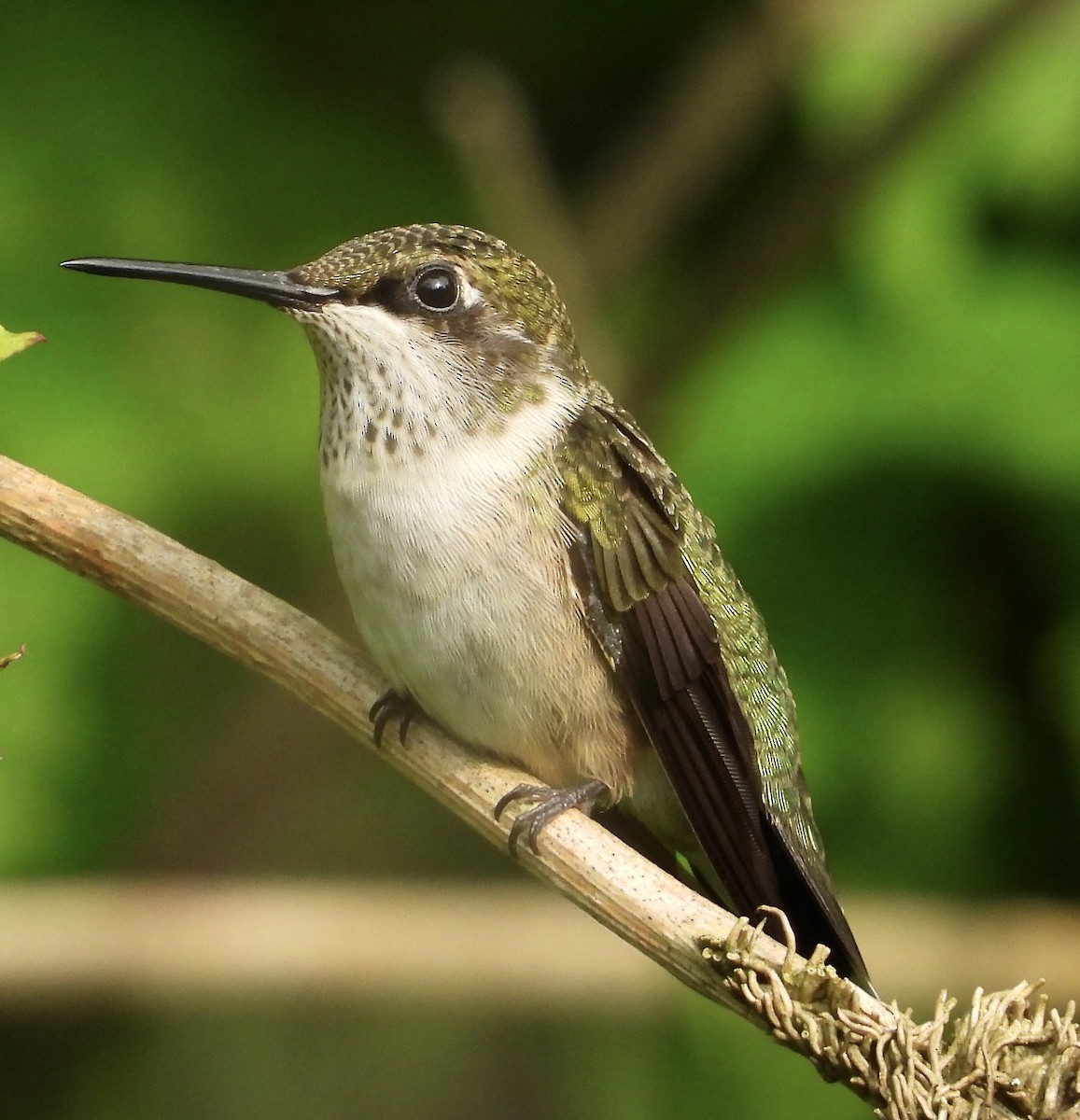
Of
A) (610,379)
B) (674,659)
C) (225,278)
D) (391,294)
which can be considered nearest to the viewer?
(225,278)

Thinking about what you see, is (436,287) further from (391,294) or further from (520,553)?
(520,553)

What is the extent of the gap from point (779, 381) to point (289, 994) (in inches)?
93.5

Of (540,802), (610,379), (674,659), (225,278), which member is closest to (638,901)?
(540,802)

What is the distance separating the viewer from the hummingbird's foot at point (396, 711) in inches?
107

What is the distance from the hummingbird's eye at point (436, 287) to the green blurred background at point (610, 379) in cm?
169

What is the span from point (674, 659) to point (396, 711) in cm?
55

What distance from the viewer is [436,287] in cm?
266

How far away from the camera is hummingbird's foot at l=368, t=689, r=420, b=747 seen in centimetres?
272

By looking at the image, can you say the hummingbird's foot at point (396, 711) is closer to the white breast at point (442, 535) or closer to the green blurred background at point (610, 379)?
the white breast at point (442, 535)

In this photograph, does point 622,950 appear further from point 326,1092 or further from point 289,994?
point 326,1092

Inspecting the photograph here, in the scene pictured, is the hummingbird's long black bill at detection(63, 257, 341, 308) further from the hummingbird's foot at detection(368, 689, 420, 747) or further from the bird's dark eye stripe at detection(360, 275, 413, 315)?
the hummingbird's foot at detection(368, 689, 420, 747)

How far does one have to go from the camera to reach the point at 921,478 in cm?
434

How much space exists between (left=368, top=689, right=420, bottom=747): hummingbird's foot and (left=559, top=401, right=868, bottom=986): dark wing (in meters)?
0.40

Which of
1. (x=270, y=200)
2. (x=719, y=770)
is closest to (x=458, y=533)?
(x=719, y=770)
